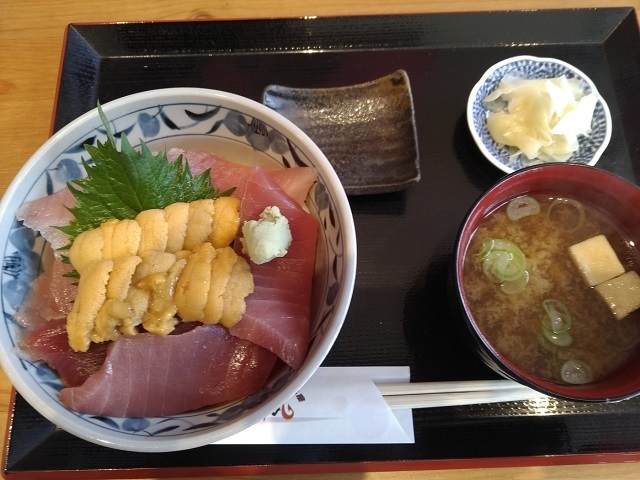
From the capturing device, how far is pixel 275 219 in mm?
1020

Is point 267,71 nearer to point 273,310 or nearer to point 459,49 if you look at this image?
point 459,49

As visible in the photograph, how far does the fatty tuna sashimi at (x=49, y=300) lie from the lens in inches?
41.8

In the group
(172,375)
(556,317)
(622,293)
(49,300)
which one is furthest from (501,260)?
A: (49,300)

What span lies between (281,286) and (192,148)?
1.58 ft

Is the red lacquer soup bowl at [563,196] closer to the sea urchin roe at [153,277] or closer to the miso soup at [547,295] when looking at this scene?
the miso soup at [547,295]

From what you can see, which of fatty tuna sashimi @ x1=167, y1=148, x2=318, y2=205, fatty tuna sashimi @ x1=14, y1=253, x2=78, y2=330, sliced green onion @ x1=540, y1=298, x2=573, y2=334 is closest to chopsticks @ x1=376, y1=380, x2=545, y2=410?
sliced green onion @ x1=540, y1=298, x2=573, y2=334

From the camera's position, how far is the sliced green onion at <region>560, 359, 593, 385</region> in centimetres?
115

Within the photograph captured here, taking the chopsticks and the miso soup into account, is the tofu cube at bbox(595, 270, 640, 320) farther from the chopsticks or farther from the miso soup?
the chopsticks

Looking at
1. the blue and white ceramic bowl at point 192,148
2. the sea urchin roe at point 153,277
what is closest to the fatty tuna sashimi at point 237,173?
the blue and white ceramic bowl at point 192,148

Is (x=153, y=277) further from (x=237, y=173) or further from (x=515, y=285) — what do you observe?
(x=515, y=285)

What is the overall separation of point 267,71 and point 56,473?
132 centimetres

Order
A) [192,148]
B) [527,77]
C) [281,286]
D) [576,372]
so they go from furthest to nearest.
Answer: [527,77] < [192,148] < [576,372] < [281,286]

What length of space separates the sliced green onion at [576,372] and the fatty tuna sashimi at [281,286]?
63 centimetres

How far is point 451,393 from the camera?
124cm
